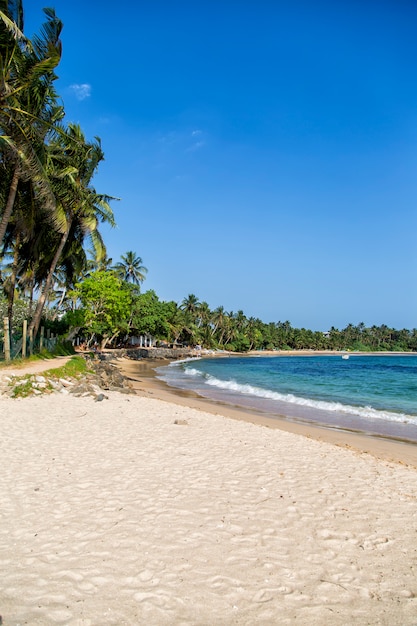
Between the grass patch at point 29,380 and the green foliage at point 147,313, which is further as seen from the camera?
the green foliage at point 147,313

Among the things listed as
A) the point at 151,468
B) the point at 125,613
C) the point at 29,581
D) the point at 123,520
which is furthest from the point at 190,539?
the point at 151,468

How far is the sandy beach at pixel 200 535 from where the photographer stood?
10.1 ft

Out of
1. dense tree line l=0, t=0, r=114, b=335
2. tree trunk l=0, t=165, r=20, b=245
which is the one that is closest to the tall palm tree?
dense tree line l=0, t=0, r=114, b=335

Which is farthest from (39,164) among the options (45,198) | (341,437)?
(341,437)

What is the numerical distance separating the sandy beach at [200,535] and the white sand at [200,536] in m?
0.02

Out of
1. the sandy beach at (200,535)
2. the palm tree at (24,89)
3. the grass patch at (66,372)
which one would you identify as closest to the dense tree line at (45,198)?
the palm tree at (24,89)

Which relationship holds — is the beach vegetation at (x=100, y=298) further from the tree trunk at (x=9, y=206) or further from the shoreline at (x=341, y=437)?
the shoreline at (x=341, y=437)

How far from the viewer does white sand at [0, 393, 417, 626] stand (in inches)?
121

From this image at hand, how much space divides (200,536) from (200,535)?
0.08ft

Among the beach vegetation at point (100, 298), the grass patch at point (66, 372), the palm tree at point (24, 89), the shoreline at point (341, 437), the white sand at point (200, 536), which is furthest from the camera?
the beach vegetation at point (100, 298)

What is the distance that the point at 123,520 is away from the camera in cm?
452

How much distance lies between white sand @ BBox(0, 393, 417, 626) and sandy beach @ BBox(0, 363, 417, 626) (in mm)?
16

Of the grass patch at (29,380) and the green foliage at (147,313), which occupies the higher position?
the green foliage at (147,313)

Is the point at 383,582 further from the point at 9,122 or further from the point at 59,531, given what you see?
the point at 9,122
